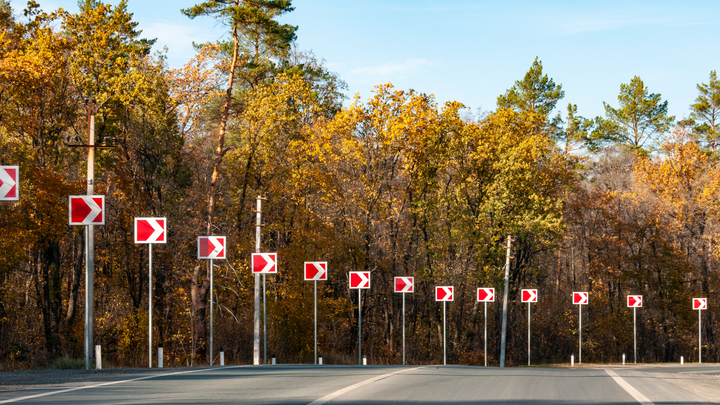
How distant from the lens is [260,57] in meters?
47.2

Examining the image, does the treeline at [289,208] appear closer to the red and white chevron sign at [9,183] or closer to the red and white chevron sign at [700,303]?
the red and white chevron sign at [700,303]

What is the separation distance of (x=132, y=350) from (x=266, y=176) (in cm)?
1268

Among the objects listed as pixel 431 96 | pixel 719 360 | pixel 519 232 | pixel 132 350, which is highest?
pixel 431 96

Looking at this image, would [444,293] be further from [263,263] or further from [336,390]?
[336,390]

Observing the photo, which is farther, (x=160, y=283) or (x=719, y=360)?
(x=719, y=360)

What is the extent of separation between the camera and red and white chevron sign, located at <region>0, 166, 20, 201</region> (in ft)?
50.7

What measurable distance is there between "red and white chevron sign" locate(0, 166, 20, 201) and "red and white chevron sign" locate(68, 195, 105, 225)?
135 inches

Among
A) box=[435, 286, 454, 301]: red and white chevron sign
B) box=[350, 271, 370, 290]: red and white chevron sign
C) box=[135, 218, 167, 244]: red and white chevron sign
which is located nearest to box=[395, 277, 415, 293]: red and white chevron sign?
box=[350, 271, 370, 290]: red and white chevron sign

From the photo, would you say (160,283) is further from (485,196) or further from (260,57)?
(485,196)

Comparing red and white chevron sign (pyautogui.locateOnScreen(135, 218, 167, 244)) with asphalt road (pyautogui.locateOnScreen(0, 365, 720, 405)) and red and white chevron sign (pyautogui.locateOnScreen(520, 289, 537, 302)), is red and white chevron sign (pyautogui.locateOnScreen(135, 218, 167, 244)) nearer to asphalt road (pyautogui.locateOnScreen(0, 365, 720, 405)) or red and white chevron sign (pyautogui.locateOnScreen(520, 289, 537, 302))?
asphalt road (pyautogui.locateOnScreen(0, 365, 720, 405))

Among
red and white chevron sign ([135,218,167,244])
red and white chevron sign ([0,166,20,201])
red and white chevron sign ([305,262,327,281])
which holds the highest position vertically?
red and white chevron sign ([0,166,20,201])

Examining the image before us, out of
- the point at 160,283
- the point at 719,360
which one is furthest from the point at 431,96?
the point at 719,360

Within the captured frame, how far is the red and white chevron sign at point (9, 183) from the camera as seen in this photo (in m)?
15.5

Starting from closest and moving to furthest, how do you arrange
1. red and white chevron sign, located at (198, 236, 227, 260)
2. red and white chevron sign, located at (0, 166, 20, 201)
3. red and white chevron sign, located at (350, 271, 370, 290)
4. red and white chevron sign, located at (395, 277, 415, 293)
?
red and white chevron sign, located at (0, 166, 20, 201) → red and white chevron sign, located at (198, 236, 227, 260) → red and white chevron sign, located at (350, 271, 370, 290) → red and white chevron sign, located at (395, 277, 415, 293)
